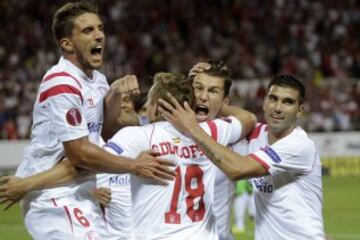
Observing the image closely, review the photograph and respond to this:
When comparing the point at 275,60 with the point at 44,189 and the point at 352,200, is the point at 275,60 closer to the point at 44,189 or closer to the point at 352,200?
the point at 352,200

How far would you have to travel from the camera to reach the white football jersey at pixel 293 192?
6246 millimetres

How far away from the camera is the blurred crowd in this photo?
82.1ft

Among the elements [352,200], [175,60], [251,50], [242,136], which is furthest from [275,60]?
[242,136]

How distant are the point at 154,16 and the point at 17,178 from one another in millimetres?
23784

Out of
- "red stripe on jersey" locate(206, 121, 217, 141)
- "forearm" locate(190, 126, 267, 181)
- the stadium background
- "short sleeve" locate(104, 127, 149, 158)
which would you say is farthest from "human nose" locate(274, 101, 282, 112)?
the stadium background

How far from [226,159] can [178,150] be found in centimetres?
41

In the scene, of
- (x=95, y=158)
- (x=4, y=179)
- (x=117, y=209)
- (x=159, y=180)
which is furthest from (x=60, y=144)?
(x=117, y=209)

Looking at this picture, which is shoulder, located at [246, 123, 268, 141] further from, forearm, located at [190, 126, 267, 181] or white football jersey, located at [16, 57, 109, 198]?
white football jersey, located at [16, 57, 109, 198]

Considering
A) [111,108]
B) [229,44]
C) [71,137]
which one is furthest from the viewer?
[229,44]

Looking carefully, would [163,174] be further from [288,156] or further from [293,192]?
[293,192]

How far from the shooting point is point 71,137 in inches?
214

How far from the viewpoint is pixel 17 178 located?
18.6 feet

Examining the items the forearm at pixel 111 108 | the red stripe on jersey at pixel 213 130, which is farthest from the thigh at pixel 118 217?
the red stripe on jersey at pixel 213 130

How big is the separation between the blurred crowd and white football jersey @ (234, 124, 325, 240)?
1754 cm
